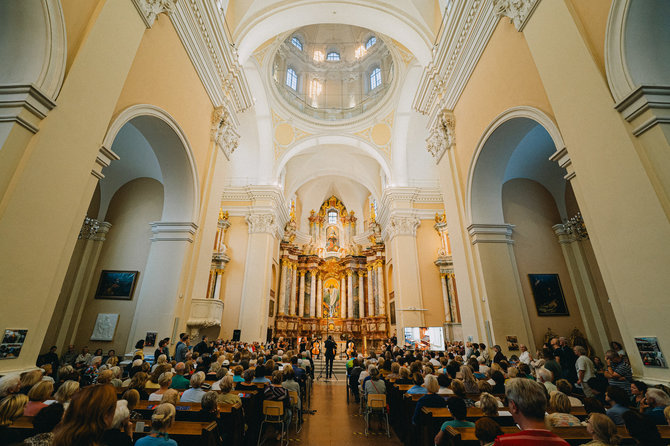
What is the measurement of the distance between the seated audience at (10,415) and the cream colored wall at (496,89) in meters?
6.54

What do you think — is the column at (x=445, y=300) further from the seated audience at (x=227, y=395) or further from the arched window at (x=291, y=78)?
the arched window at (x=291, y=78)

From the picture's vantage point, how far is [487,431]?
179 cm

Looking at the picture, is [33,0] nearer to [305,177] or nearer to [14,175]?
[14,175]

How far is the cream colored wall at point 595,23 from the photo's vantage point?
341 centimetres

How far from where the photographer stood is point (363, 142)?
15227mm

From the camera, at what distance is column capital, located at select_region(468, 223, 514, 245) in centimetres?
641

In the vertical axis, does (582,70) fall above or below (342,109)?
below

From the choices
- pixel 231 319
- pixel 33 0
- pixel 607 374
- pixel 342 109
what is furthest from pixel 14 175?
pixel 342 109

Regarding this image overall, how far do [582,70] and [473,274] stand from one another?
4173mm

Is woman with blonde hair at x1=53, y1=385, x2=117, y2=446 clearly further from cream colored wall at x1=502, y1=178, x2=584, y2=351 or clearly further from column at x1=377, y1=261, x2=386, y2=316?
column at x1=377, y1=261, x2=386, y2=316

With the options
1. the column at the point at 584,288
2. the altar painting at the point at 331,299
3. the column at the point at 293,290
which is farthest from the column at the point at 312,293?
the column at the point at 584,288

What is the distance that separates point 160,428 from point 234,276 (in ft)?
38.6

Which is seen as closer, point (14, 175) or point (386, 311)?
point (14, 175)

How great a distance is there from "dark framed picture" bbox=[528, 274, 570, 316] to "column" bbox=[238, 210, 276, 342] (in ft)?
32.1
